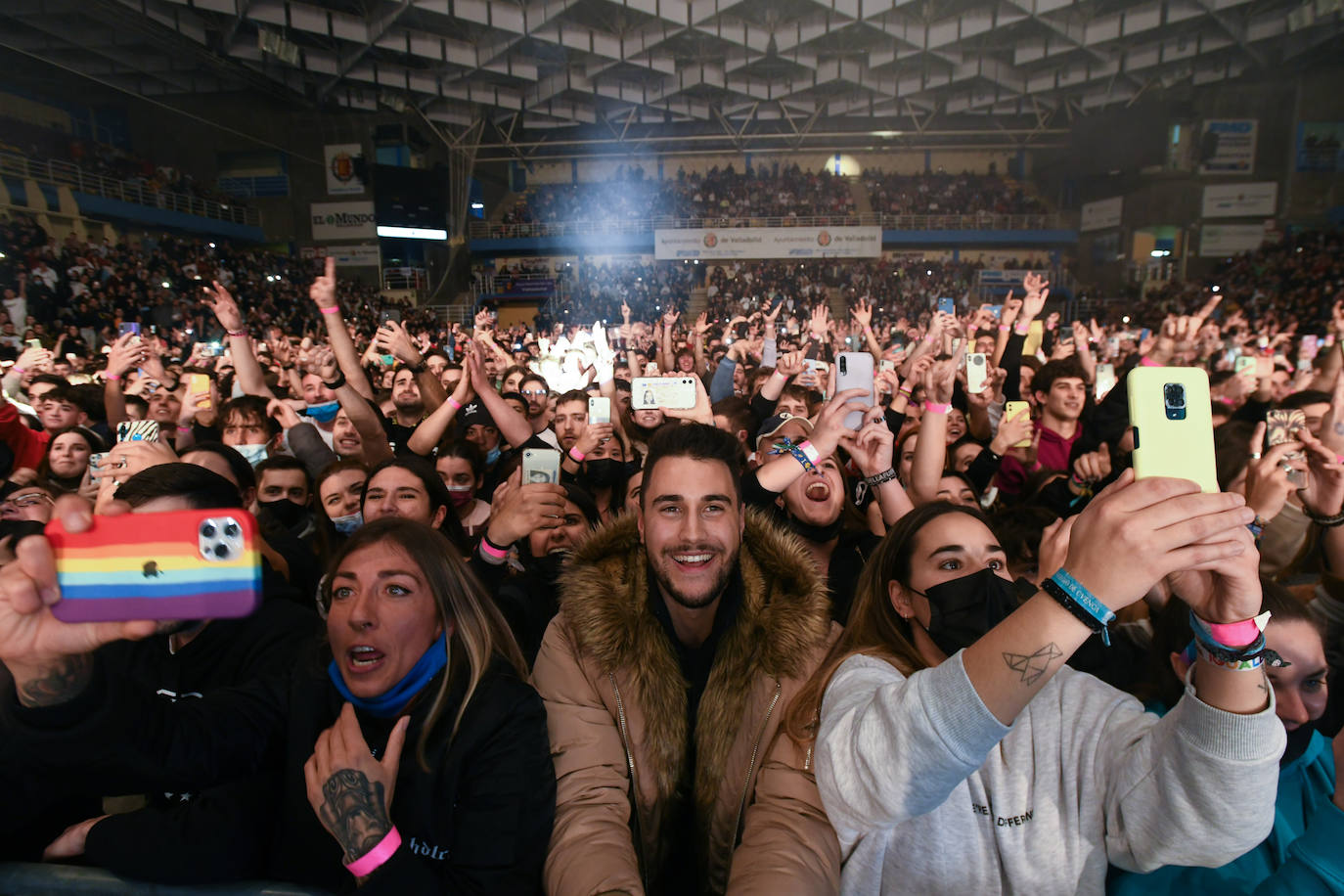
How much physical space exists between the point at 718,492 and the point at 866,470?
963 millimetres

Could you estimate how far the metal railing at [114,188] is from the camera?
698 inches

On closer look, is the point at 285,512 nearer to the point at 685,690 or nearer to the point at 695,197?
the point at 685,690

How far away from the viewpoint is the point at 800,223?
2952 cm

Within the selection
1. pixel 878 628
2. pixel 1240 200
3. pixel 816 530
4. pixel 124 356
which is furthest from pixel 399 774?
pixel 1240 200

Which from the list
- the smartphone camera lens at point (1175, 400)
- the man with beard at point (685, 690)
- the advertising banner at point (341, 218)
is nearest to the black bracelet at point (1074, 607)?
the smartphone camera lens at point (1175, 400)

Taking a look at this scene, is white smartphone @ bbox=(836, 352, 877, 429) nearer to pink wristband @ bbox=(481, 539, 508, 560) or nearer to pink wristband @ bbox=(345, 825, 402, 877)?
pink wristband @ bbox=(481, 539, 508, 560)

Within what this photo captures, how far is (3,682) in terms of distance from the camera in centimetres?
118

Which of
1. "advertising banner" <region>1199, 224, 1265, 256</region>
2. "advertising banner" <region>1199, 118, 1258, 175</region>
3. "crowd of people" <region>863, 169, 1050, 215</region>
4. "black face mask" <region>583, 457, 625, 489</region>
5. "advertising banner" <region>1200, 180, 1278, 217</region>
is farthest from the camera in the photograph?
"crowd of people" <region>863, 169, 1050, 215</region>

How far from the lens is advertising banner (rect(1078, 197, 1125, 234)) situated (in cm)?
2783

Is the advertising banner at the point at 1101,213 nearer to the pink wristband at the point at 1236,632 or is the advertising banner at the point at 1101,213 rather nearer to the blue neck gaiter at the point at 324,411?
the blue neck gaiter at the point at 324,411

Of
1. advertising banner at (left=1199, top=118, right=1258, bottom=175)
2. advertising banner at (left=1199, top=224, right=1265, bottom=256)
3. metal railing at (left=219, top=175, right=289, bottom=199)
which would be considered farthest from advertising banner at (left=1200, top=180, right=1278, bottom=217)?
metal railing at (left=219, top=175, right=289, bottom=199)

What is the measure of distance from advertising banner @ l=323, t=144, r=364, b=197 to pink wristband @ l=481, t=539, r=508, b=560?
29.2 meters

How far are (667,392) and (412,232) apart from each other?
26.0m

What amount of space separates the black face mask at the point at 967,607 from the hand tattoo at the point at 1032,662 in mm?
575
